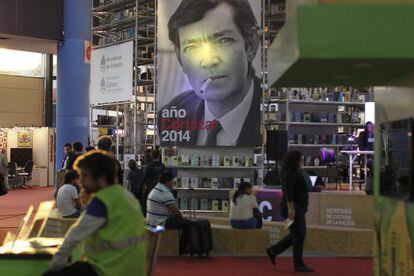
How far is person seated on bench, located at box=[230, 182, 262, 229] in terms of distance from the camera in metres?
8.39

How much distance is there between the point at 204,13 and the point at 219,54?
83 cm

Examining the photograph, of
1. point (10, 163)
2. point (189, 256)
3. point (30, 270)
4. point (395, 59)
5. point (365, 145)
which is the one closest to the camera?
point (395, 59)

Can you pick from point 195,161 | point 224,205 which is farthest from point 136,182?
point 224,205

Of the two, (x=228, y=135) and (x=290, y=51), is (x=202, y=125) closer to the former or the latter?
(x=228, y=135)

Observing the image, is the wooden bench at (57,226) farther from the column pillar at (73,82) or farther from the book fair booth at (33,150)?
the book fair booth at (33,150)

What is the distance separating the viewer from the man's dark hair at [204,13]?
37.3ft

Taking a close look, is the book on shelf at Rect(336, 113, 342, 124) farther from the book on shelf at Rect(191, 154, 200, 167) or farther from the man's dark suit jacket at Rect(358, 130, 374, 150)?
the book on shelf at Rect(191, 154, 200, 167)

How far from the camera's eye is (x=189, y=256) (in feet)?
27.5

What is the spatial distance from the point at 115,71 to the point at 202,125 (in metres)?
2.56

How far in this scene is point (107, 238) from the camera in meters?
3.27

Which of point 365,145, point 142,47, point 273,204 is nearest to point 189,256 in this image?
point 273,204

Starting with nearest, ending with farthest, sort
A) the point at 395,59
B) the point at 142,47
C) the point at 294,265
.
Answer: the point at 395,59 → the point at 294,265 → the point at 142,47

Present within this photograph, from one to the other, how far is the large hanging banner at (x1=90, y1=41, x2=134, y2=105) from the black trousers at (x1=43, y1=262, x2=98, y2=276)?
939 cm

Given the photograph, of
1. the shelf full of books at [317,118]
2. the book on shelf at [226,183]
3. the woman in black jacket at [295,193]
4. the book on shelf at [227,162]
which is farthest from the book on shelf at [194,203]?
the woman in black jacket at [295,193]
